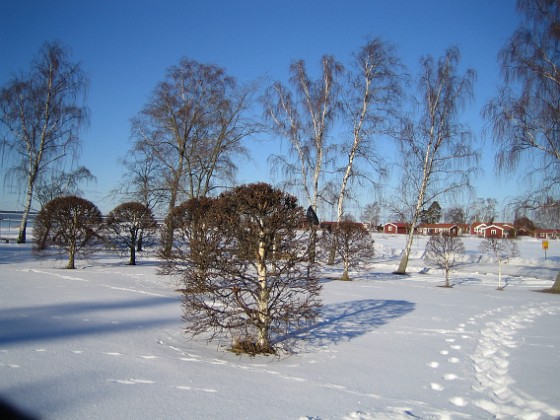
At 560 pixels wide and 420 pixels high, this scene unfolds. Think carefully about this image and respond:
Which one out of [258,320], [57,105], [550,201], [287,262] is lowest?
[258,320]

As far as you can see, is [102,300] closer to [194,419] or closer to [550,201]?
[194,419]

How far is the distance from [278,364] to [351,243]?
12007mm

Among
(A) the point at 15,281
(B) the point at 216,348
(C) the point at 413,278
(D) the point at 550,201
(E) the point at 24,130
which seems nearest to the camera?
(B) the point at 216,348

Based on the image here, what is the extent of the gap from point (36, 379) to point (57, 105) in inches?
832

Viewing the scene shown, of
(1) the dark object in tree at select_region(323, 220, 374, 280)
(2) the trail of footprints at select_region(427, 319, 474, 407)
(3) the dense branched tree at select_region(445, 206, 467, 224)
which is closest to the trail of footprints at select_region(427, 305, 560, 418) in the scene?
(2) the trail of footprints at select_region(427, 319, 474, 407)

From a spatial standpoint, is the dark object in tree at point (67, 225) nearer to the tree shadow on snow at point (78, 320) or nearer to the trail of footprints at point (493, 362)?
the tree shadow on snow at point (78, 320)

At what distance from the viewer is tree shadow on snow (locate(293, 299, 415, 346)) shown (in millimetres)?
7152

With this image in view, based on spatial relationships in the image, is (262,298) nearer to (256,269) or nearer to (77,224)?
(256,269)

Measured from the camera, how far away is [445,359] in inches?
→ 236

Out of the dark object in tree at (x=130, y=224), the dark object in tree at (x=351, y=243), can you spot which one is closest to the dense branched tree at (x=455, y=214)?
the dark object in tree at (x=351, y=243)

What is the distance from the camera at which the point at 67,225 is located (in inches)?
641

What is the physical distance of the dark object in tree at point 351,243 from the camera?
673 inches

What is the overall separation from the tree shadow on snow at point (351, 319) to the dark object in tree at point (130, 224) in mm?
11517

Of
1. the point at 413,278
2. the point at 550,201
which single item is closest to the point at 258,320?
the point at 550,201
